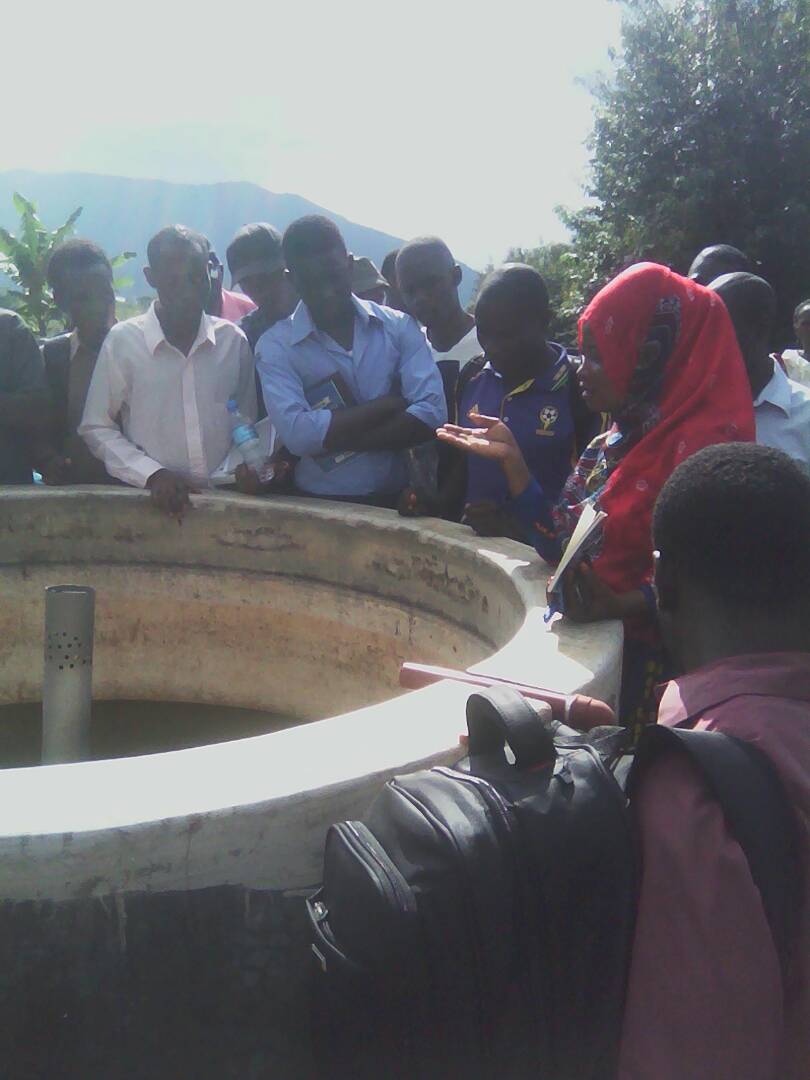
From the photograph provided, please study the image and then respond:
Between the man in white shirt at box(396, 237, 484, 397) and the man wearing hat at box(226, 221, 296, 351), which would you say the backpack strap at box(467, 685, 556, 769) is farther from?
the man wearing hat at box(226, 221, 296, 351)

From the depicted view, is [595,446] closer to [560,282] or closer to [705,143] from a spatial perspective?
[705,143]

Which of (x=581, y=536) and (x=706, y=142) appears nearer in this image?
(x=581, y=536)

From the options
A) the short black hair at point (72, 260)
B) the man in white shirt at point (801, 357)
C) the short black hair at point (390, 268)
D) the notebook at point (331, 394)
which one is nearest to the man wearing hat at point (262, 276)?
the short black hair at point (72, 260)

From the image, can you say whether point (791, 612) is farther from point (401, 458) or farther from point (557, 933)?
point (401, 458)

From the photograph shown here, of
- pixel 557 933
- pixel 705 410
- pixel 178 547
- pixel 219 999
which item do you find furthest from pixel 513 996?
pixel 178 547

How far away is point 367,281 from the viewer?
5.62m

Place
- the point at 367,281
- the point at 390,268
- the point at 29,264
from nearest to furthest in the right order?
the point at 367,281 → the point at 390,268 → the point at 29,264

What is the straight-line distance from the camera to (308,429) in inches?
141

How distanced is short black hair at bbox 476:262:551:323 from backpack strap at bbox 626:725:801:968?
2.23 metres

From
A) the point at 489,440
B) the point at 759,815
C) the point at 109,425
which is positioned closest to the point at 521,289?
the point at 489,440

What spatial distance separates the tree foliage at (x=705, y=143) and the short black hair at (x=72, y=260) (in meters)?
12.7

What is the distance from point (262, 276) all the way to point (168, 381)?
952 millimetres

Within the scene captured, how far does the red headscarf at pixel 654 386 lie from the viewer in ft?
7.59

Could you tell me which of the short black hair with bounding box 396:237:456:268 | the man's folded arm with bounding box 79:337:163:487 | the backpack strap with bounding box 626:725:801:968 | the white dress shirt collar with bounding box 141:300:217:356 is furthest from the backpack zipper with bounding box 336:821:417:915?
the short black hair with bounding box 396:237:456:268
